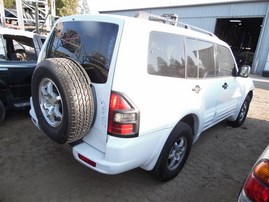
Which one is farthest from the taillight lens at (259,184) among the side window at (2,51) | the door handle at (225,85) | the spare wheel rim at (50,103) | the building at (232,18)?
the building at (232,18)

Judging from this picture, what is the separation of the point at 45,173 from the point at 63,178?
25 cm

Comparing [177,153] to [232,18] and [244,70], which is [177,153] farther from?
[232,18]

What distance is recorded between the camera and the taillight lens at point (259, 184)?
4.74 feet

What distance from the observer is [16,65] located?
3.93 metres

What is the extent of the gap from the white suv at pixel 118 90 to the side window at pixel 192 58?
1cm

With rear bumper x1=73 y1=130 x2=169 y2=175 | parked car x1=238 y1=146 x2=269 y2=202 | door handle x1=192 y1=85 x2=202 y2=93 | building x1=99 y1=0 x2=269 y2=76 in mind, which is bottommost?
rear bumper x1=73 y1=130 x2=169 y2=175

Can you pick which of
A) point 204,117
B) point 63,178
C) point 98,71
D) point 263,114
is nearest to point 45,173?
point 63,178

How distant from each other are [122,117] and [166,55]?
34.3 inches

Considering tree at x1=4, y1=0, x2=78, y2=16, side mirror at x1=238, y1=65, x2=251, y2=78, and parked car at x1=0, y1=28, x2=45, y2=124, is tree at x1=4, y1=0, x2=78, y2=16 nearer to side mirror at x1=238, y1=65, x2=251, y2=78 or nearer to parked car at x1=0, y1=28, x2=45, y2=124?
parked car at x1=0, y1=28, x2=45, y2=124

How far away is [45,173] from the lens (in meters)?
2.82

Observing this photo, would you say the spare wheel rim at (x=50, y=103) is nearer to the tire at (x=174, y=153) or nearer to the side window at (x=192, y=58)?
the tire at (x=174, y=153)

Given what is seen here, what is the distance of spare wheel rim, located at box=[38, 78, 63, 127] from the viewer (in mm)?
2293

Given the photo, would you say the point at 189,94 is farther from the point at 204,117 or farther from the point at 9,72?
the point at 9,72

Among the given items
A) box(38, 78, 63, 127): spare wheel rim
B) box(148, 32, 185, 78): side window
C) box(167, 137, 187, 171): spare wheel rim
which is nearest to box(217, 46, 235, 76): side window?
box(148, 32, 185, 78): side window
